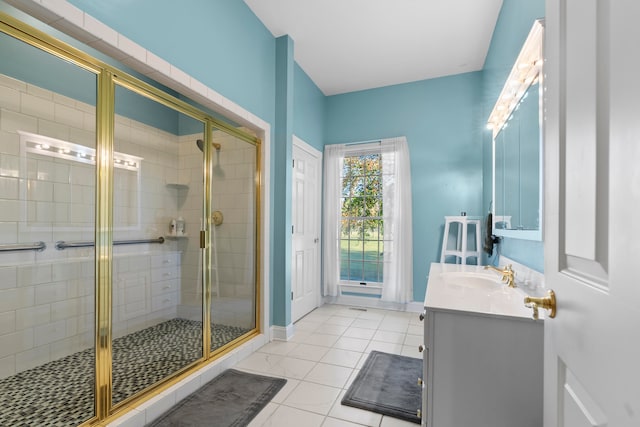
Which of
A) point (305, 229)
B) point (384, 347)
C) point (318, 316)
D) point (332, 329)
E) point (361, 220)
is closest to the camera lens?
point (384, 347)

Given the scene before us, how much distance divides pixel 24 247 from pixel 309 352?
7.40 feet

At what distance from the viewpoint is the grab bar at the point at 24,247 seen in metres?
1.95

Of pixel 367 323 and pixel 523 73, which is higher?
pixel 523 73

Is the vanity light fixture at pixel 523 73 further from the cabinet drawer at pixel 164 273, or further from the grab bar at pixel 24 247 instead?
the grab bar at pixel 24 247

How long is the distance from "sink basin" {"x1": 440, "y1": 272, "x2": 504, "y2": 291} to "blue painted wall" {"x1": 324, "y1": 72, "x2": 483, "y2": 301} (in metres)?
1.65

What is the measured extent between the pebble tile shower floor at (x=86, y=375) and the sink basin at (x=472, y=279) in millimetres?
1870

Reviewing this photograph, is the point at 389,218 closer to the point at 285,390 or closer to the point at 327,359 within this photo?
the point at 327,359

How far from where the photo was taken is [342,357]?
2623 mm

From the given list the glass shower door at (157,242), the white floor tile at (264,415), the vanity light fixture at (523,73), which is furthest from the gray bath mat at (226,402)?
the vanity light fixture at (523,73)

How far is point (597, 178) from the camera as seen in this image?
0.56 meters

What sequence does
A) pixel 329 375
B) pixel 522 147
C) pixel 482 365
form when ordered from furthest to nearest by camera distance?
1. pixel 329 375
2. pixel 522 147
3. pixel 482 365

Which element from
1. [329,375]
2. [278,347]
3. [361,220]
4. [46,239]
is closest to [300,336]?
[278,347]

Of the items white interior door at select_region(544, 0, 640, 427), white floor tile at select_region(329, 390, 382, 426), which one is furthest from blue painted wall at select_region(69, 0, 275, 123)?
white floor tile at select_region(329, 390, 382, 426)

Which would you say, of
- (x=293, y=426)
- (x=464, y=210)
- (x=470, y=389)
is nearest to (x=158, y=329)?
(x=293, y=426)
